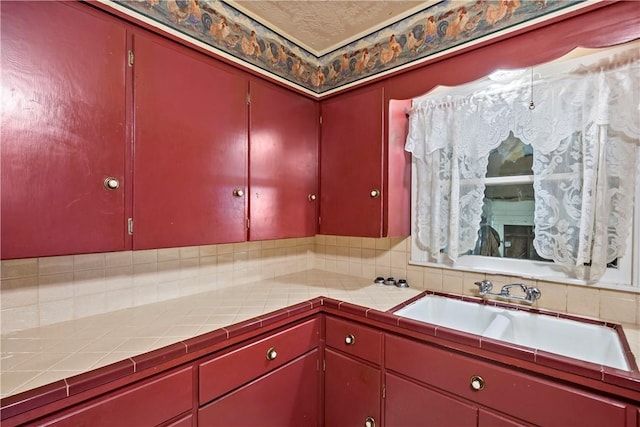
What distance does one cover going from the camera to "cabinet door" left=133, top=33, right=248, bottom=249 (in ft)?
3.68

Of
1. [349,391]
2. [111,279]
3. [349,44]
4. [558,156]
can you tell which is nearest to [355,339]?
[349,391]

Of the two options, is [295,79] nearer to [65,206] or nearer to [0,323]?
[65,206]

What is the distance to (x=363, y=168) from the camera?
1.68m

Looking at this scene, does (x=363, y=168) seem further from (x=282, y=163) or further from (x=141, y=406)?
(x=141, y=406)

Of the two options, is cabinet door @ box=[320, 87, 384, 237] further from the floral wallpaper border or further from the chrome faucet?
the chrome faucet

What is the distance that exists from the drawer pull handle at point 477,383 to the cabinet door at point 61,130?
1406mm

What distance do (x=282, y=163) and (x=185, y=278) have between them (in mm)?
834

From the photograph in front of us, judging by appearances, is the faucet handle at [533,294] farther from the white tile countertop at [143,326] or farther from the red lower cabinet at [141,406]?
the red lower cabinet at [141,406]

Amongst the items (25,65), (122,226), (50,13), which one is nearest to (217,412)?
(122,226)

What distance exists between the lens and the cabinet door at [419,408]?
109 cm

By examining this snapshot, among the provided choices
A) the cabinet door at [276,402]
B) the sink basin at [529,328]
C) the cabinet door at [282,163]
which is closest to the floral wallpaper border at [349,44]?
the cabinet door at [282,163]

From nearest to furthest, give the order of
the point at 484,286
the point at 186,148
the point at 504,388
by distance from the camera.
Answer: the point at 504,388
the point at 186,148
the point at 484,286

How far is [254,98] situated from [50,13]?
0.78m

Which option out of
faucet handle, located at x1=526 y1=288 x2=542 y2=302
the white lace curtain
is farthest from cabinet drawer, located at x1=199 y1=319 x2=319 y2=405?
faucet handle, located at x1=526 y1=288 x2=542 y2=302
